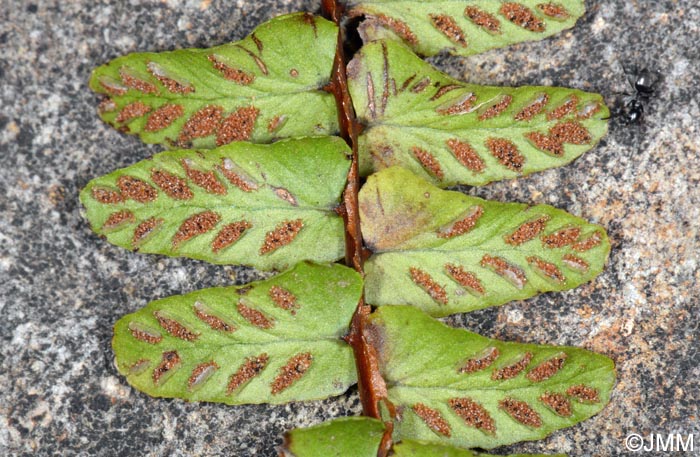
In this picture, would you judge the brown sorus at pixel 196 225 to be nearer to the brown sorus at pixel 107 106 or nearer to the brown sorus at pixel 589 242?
the brown sorus at pixel 107 106

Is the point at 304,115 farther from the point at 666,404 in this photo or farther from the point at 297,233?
the point at 666,404

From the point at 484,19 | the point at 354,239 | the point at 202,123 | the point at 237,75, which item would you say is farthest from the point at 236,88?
the point at 484,19

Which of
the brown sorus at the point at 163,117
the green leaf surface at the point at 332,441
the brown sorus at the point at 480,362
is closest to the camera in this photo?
the green leaf surface at the point at 332,441

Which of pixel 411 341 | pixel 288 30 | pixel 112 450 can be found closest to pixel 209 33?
pixel 288 30

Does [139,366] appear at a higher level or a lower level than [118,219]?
lower

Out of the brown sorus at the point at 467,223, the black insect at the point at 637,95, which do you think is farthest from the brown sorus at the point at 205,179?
the black insect at the point at 637,95

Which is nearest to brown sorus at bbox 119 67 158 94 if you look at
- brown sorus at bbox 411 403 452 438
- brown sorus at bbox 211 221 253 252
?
brown sorus at bbox 211 221 253 252

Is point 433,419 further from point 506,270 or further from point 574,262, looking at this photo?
point 574,262
